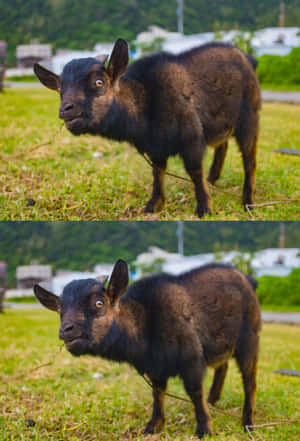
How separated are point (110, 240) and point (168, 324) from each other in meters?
4.35

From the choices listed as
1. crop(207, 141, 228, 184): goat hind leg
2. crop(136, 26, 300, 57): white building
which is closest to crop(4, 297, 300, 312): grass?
crop(207, 141, 228, 184): goat hind leg

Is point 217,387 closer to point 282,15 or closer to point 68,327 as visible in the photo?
point 68,327

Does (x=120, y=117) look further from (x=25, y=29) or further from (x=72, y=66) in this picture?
(x=25, y=29)

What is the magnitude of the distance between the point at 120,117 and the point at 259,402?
2442 millimetres

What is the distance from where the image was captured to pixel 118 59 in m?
3.44

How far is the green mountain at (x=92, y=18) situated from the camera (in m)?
8.36

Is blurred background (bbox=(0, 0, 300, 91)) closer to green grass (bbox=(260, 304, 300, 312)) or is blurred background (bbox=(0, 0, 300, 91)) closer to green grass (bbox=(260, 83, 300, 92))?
green grass (bbox=(260, 83, 300, 92))

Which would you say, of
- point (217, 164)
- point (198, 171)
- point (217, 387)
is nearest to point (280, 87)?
point (217, 164)

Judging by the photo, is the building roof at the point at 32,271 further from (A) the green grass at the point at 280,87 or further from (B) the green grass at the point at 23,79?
(A) the green grass at the point at 280,87

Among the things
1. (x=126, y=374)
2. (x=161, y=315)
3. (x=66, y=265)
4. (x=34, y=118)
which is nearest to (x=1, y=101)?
(x=34, y=118)

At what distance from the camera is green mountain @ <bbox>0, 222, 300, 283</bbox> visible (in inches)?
294

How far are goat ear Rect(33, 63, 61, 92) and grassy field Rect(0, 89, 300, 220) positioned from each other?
112cm

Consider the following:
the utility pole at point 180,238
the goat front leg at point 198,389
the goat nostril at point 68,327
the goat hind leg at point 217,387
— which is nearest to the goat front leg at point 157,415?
the goat front leg at point 198,389

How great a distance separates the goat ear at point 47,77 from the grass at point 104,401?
2.21 metres
